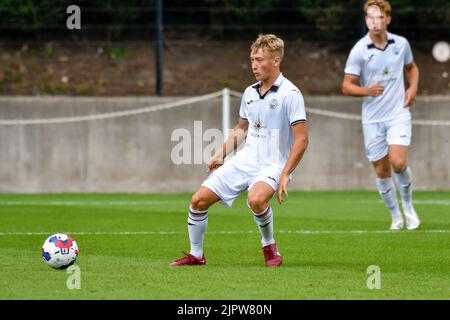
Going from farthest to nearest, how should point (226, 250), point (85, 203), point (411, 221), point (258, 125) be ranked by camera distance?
point (85, 203) → point (411, 221) → point (226, 250) → point (258, 125)

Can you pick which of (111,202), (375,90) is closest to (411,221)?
(375,90)

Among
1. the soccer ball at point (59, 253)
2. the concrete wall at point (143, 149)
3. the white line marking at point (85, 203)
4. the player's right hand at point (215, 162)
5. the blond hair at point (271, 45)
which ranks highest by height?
the blond hair at point (271, 45)

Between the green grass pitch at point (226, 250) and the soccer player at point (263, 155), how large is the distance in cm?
32

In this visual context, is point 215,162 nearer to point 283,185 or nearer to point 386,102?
point 283,185

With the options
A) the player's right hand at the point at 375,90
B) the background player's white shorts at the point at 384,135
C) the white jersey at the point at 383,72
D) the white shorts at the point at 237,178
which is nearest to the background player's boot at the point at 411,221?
the background player's white shorts at the point at 384,135

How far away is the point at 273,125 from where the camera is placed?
9.41 m

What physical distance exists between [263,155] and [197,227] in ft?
2.54

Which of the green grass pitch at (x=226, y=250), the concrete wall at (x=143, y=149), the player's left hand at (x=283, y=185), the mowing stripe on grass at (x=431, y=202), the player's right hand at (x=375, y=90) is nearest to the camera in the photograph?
the green grass pitch at (x=226, y=250)

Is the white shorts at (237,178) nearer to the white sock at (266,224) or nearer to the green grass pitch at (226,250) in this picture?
the white sock at (266,224)

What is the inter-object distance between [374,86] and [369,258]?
2842 millimetres

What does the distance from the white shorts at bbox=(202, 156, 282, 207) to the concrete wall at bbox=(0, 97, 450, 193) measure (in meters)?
9.01

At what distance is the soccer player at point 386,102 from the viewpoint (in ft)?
41.0

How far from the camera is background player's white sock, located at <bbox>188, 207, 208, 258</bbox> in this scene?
9320 millimetres

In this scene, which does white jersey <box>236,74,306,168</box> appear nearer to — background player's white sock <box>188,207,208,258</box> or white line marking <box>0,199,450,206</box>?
background player's white sock <box>188,207,208,258</box>
